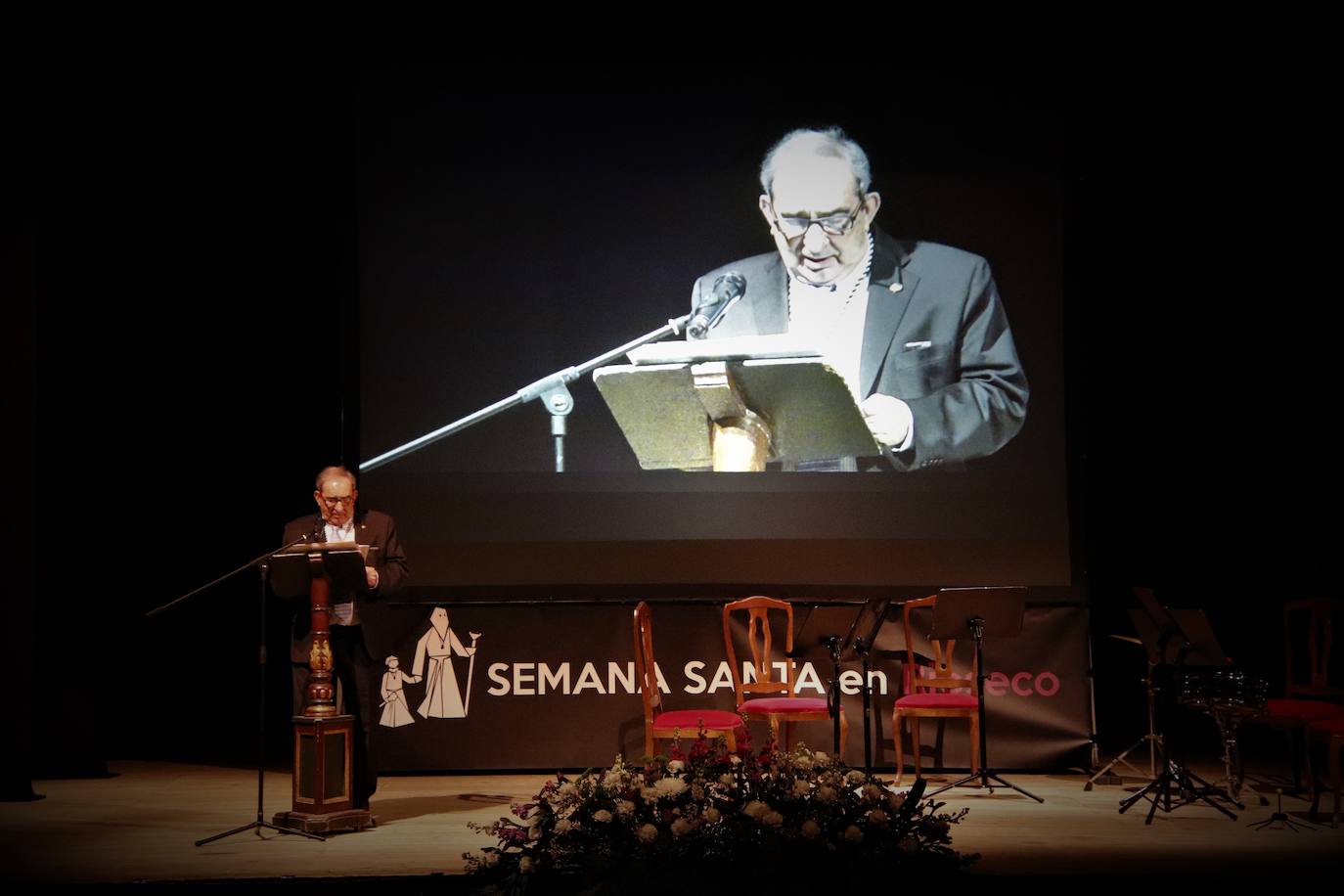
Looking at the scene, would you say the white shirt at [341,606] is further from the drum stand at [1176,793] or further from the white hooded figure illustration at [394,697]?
the drum stand at [1176,793]

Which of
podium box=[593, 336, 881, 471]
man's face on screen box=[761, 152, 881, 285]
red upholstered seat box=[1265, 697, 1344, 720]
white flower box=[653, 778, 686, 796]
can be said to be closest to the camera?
white flower box=[653, 778, 686, 796]

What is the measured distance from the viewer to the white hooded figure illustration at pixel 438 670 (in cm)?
696

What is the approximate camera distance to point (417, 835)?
517cm

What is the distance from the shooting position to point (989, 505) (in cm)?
710

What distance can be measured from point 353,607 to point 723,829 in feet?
8.82

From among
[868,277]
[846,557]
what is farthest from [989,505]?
[868,277]

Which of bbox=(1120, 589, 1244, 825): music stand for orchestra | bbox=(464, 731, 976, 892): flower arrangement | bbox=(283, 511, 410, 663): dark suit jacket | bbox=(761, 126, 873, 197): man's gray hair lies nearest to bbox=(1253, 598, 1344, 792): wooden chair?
bbox=(1120, 589, 1244, 825): music stand for orchestra

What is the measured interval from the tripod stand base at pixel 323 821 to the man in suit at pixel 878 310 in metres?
3.03

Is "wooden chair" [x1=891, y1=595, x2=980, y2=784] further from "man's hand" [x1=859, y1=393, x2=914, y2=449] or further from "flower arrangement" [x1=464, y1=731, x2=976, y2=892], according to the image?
"flower arrangement" [x1=464, y1=731, x2=976, y2=892]

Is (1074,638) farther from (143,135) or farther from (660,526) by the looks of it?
(143,135)

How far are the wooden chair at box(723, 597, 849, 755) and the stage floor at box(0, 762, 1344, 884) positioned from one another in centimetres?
77

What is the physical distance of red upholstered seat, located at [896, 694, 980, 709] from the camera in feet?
21.1

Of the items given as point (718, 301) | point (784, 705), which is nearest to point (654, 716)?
point (784, 705)

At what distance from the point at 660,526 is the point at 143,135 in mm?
3534
